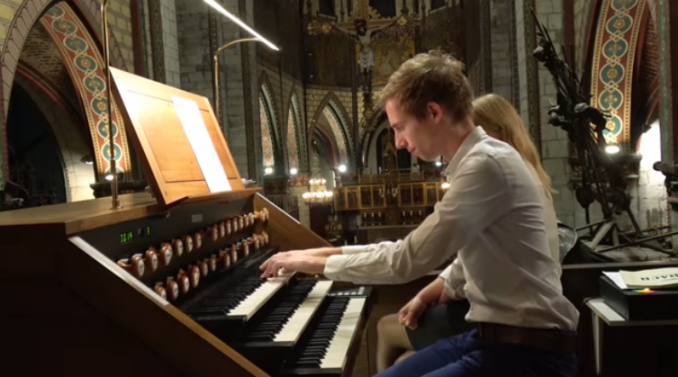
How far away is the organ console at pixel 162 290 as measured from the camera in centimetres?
163

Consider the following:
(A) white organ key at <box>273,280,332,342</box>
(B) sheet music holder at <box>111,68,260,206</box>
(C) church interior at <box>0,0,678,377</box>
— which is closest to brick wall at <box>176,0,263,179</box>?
(C) church interior at <box>0,0,678,377</box>

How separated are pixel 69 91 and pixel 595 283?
10.5 m

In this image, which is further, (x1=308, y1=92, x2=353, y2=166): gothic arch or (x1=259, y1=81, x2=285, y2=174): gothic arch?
(x1=308, y1=92, x2=353, y2=166): gothic arch

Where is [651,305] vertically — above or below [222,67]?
below

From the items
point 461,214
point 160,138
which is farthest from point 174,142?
point 461,214

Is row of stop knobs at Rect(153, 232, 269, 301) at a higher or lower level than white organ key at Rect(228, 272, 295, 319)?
higher

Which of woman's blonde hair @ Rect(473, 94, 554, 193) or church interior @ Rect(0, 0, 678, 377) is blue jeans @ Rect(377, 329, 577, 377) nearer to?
church interior @ Rect(0, 0, 678, 377)

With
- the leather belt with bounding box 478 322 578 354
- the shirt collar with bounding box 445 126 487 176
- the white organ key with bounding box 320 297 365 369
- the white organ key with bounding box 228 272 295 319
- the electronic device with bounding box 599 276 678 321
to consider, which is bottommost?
the electronic device with bounding box 599 276 678 321

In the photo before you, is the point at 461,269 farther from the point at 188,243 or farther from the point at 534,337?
the point at 188,243

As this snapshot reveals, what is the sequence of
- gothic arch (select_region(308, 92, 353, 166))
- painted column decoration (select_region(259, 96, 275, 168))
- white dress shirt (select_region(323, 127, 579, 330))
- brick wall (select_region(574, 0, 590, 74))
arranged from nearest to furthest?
white dress shirt (select_region(323, 127, 579, 330)), brick wall (select_region(574, 0, 590, 74)), painted column decoration (select_region(259, 96, 275, 168)), gothic arch (select_region(308, 92, 353, 166))

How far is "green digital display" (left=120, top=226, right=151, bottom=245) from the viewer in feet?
6.74

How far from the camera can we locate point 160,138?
248 cm

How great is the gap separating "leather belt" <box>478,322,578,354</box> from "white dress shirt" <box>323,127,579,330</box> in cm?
2

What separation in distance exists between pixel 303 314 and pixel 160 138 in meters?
0.93
